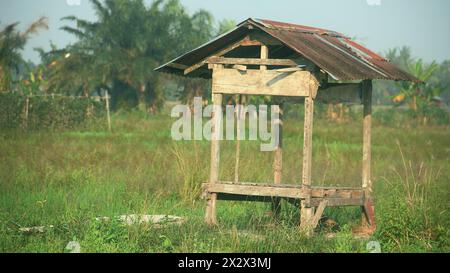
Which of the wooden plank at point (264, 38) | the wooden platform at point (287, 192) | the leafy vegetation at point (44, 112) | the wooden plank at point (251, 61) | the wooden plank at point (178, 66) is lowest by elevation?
the wooden platform at point (287, 192)

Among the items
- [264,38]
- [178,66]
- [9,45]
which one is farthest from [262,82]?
[9,45]

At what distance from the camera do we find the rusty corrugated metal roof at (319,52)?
27.9 ft

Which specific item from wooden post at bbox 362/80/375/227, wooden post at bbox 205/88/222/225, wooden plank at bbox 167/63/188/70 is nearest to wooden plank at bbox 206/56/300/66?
wooden post at bbox 205/88/222/225

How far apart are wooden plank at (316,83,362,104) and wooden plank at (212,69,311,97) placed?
0.61 metres

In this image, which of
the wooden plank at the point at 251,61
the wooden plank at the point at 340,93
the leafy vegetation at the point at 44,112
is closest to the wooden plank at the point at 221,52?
the wooden plank at the point at 251,61

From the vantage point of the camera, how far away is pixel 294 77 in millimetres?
8781

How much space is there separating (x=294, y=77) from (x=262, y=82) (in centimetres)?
42

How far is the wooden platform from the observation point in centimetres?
863

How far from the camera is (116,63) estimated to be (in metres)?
34.7

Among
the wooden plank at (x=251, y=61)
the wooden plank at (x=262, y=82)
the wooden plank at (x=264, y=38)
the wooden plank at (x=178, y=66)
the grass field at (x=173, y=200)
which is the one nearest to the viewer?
the grass field at (x=173, y=200)

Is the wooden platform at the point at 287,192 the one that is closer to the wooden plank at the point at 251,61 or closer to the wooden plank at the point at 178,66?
the wooden plank at the point at 251,61

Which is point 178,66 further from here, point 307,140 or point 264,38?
point 307,140

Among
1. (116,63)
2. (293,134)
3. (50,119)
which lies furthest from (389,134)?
(116,63)
